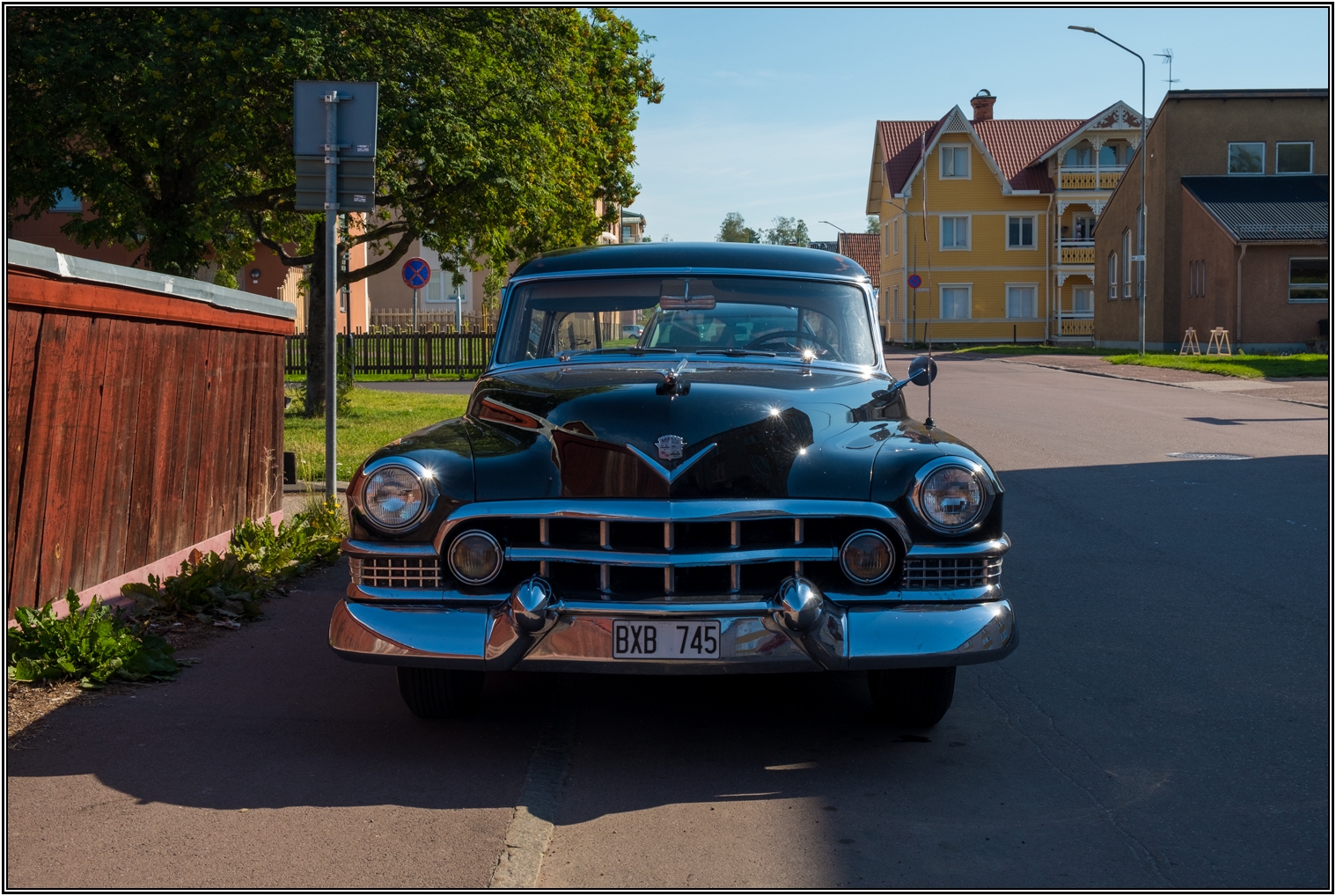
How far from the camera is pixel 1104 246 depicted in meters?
47.9

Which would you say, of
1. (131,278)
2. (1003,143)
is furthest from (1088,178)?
(131,278)

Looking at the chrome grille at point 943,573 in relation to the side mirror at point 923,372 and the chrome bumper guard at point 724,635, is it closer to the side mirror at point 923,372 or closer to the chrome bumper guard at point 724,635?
the chrome bumper guard at point 724,635

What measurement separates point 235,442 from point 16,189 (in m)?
9.35

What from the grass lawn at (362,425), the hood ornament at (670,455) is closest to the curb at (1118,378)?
the grass lawn at (362,425)

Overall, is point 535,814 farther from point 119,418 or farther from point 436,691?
point 119,418

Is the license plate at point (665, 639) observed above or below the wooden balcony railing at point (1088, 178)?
below

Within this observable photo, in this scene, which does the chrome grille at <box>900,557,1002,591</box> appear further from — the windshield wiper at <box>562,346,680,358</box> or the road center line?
the windshield wiper at <box>562,346,680,358</box>

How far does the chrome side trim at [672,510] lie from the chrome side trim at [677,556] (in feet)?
0.36

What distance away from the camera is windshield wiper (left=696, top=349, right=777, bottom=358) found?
18.3 ft

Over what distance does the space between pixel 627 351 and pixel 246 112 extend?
10882 mm

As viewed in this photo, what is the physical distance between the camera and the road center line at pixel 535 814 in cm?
333

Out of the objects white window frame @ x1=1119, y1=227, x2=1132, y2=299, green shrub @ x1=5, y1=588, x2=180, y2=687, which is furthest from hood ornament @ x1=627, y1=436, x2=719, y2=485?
white window frame @ x1=1119, y1=227, x2=1132, y2=299

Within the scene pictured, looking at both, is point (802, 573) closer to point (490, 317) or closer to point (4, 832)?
point (4, 832)

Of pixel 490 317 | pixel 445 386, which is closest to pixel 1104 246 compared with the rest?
pixel 490 317
